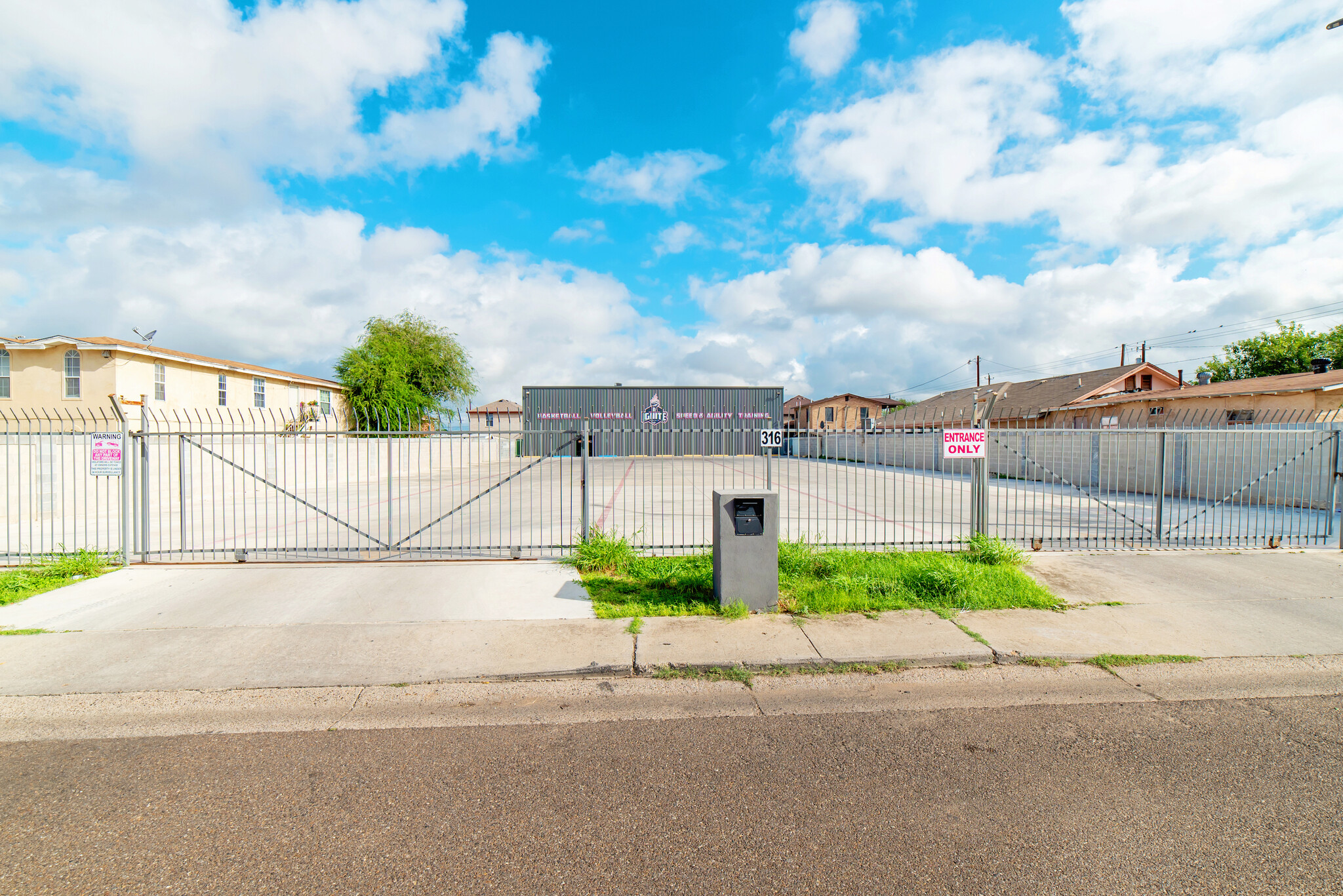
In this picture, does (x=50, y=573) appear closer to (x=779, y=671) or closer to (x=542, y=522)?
(x=542, y=522)

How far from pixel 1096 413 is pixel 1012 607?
898 inches

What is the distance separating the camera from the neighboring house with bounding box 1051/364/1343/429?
15.4 metres

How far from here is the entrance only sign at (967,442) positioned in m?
7.45

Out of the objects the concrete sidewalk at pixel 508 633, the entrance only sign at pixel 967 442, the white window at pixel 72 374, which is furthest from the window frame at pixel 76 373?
the entrance only sign at pixel 967 442

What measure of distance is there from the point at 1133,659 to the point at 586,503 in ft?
20.2

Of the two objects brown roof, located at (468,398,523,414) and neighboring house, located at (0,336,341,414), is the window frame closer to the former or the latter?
neighboring house, located at (0,336,341,414)

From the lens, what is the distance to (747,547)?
18.0ft

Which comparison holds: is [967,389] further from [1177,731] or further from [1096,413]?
[1177,731]

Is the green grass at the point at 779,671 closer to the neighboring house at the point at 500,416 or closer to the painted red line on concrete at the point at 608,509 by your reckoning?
the painted red line on concrete at the point at 608,509

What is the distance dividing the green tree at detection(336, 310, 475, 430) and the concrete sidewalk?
23.5 metres

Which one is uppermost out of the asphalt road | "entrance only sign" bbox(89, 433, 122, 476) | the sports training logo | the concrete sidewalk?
the sports training logo

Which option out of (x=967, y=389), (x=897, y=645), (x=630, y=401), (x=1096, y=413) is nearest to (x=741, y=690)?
(x=897, y=645)

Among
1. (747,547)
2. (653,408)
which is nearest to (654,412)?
(653,408)

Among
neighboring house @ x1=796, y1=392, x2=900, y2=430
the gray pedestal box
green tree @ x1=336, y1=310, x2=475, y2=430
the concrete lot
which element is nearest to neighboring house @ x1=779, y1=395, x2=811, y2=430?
neighboring house @ x1=796, y1=392, x2=900, y2=430
